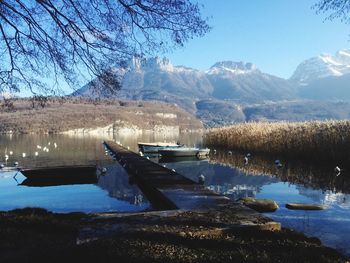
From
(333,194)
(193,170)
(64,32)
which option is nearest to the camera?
(64,32)

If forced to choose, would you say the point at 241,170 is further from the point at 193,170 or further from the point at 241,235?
the point at 241,235

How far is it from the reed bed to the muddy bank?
1702 centimetres

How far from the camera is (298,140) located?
29.5 meters

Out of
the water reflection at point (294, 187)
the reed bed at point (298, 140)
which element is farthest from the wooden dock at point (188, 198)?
the reed bed at point (298, 140)

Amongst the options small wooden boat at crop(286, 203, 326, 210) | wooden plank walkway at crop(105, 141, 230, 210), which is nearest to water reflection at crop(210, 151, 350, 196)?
small wooden boat at crop(286, 203, 326, 210)

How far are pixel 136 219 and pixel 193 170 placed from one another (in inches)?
802

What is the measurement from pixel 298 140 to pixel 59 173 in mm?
16408

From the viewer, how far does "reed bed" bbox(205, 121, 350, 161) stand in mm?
24906

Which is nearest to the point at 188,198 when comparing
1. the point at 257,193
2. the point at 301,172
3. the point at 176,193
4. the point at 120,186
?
the point at 176,193

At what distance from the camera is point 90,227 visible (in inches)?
336

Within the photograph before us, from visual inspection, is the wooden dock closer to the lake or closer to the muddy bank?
the muddy bank

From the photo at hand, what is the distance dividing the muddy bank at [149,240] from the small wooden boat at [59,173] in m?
14.2

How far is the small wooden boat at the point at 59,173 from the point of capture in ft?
77.9

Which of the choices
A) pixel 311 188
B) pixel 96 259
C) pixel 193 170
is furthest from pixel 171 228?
Result: pixel 193 170
